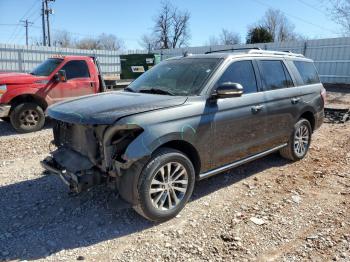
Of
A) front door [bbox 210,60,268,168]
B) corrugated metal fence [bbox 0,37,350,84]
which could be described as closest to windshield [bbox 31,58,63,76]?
front door [bbox 210,60,268,168]

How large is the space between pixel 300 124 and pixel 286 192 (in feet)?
5.00

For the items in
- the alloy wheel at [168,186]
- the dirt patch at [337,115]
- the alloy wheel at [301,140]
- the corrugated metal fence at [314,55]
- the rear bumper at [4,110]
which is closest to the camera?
the alloy wheel at [168,186]

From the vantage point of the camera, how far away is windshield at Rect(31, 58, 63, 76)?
838cm

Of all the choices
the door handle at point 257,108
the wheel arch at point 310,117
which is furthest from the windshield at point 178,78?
the wheel arch at point 310,117

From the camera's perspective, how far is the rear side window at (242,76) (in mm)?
4313

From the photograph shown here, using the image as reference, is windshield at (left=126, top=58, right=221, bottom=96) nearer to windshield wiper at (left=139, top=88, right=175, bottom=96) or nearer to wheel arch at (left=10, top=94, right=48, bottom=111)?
windshield wiper at (left=139, top=88, right=175, bottom=96)

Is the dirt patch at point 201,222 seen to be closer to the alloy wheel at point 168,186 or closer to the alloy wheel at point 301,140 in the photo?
the alloy wheel at point 168,186

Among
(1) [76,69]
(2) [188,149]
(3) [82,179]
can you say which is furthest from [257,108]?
(1) [76,69]

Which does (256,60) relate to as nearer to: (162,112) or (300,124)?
(300,124)

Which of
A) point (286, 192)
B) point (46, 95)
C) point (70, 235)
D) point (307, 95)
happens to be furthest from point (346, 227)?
point (46, 95)

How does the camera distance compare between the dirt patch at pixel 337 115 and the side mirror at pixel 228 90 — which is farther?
the dirt patch at pixel 337 115

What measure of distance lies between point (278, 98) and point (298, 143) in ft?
4.00

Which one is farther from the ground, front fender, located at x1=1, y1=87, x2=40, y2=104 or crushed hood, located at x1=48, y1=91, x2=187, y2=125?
crushed hood, located at x1=48, y1=91, x2=187, y2=125

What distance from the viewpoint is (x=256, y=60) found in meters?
4.85
